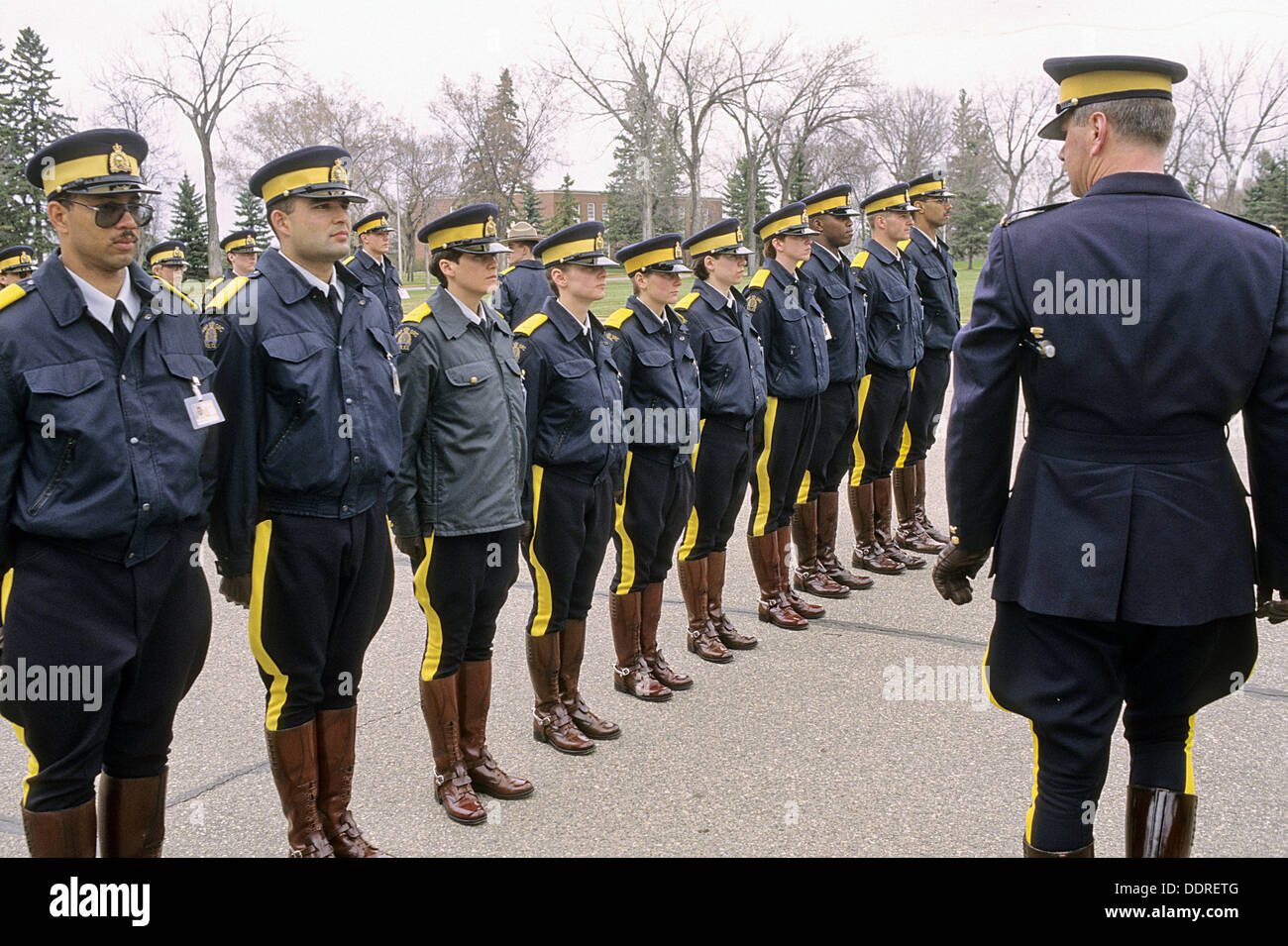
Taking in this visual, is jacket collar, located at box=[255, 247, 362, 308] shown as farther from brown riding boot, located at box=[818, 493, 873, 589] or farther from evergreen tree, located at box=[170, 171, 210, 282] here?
evergreen tree, located at box=[170, 171, 210, 282]

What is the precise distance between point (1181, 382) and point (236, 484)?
8.80ft

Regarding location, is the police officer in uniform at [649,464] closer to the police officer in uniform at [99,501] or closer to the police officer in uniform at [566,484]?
the police officer in uniform at [566,484]

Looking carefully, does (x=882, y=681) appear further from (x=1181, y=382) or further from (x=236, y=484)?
(x=236, y=484)

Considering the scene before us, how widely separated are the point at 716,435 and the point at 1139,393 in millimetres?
3374

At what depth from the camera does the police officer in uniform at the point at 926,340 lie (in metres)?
7.81

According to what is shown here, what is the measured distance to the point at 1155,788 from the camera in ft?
9.19

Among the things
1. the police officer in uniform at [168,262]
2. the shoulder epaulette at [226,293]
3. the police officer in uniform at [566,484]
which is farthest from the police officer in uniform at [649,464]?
the police officer in uniform at [168,262]

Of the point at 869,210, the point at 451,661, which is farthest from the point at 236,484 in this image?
the point at 869,210

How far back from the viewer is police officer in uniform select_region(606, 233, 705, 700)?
515 cm

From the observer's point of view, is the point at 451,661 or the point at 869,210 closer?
the point at 451,661

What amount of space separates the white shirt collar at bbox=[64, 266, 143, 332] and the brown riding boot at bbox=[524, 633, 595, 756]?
2175 mm

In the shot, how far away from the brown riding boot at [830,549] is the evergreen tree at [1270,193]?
3846 centimetres

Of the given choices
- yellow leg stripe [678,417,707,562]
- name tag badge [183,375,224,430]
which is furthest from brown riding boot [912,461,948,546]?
name tag badge [183,375,224,430]
